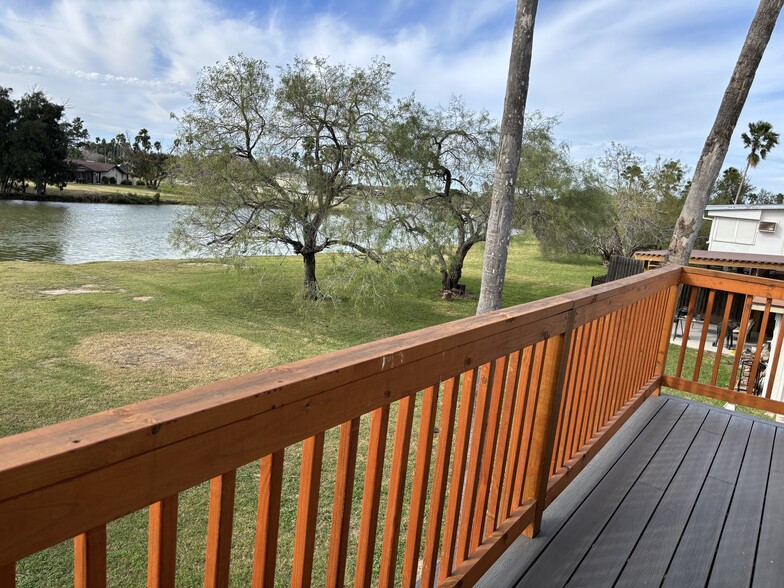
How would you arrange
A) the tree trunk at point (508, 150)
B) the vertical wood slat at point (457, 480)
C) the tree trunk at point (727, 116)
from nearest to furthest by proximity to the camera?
1. the vertical wood slat at point (457, 480)
2. the tree trunk at point (727, 116)
3. the tree trunk at point (508, 150)

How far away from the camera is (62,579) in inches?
Result: 154

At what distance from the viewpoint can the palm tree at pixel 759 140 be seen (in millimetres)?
38719

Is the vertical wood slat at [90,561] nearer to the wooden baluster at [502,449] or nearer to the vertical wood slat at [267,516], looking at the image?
the vertical wood slat at [267,516]

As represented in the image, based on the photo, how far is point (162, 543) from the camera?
767 millimetres

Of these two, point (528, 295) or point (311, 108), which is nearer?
point (311, 108)

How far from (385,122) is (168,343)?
23.4 ft

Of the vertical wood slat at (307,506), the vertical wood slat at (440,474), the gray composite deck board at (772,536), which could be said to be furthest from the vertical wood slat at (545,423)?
the vertical wood slat at (307,506)

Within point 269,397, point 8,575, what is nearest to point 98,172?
point 269,397

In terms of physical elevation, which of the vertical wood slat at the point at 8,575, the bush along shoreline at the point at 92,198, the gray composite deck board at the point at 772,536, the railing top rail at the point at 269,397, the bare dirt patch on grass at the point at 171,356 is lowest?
the bare dirt patch on grass at the point at 171,356

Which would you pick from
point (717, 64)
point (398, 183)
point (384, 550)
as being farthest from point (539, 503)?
point (398, 183)

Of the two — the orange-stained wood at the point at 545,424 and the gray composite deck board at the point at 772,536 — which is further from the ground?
the orange-stained wood at the point at 545,424

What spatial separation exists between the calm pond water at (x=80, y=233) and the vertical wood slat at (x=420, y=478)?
15616 mm

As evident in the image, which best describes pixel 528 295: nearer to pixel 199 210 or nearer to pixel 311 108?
pixel 311 108

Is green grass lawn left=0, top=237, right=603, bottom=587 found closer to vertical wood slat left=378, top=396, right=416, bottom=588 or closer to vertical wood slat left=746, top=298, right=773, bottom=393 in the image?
vertical wood slat left=378, top=396, right=416, bottom=588
